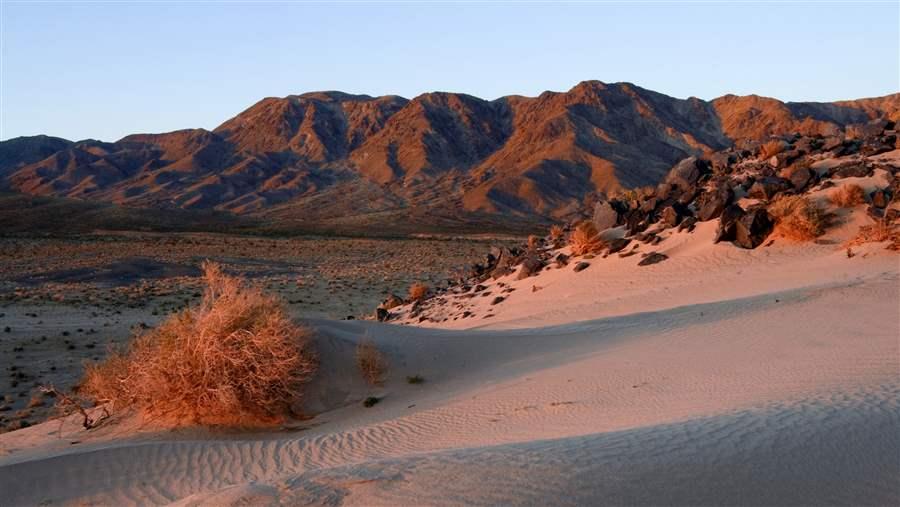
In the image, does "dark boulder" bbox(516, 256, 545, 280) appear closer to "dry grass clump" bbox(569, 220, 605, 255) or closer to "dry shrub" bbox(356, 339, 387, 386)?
"dry grass clump" bbox(569, 220, 605, 255)

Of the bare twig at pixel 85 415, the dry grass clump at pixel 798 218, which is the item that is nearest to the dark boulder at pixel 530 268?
the dry grass clump at pixel 798 218

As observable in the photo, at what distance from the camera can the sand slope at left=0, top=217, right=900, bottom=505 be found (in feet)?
18.7

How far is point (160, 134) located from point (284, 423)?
19251cm

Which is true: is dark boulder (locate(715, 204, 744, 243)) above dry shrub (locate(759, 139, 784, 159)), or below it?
below

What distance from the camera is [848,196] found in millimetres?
18938

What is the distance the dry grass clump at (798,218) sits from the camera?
18.5 m

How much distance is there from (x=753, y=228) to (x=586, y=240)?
17.5ft

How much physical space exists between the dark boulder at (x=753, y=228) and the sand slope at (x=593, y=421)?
5.13ft

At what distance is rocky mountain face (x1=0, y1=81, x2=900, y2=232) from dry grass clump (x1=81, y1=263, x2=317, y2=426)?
8722cm

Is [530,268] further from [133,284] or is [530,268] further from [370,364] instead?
[133,284]

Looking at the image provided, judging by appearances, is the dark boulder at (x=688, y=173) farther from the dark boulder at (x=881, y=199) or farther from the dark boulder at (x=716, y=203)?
the dark boulder at (x=881, y=199)

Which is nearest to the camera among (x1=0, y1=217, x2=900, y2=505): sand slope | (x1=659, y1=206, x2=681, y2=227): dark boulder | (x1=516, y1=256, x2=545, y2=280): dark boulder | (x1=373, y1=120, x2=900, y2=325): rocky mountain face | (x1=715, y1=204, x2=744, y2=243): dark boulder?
(x1=0, y1=217, x2=900, y2=505): sand slope

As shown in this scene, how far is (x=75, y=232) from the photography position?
69.8m

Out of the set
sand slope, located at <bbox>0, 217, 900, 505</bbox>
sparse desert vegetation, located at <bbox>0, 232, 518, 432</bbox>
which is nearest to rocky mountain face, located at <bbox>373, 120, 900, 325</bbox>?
sand slope, located at <bbox>0, 217, 900, 505</bbox>
